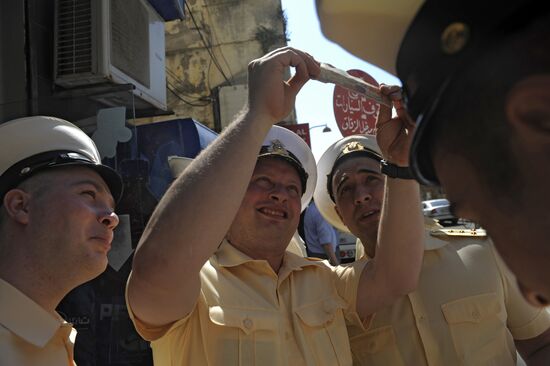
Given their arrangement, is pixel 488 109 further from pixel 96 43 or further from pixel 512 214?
pixel 96 43

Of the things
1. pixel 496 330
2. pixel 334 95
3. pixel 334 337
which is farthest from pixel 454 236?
pixel 334 95

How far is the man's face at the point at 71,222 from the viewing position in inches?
64.6

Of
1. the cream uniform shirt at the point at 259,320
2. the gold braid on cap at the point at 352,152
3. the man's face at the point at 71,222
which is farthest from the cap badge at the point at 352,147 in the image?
the man's face at the point at 71,222

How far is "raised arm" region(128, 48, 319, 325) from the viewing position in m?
1.37

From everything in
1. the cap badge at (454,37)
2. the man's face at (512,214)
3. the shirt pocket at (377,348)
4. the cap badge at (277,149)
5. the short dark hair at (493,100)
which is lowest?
the shirt pocket at (377,348)

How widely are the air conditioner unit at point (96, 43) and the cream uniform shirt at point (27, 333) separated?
209 cm

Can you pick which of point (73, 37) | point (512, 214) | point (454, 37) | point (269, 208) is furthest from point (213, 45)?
point (512, 214)

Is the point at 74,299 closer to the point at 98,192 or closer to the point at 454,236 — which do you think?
the point at 98,192

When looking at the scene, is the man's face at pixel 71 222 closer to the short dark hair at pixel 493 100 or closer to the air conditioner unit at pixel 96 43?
the short dark hair at pixel 493 100

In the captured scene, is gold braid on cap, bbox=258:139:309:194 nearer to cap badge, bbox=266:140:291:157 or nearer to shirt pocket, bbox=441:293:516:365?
cap badge, bbox=266:140:291:157

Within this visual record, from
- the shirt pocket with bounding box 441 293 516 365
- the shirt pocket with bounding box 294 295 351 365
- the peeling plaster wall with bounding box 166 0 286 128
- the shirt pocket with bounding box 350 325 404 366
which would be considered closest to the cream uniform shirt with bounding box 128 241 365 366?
the shirt pocket with bounding box 294 295 351 365

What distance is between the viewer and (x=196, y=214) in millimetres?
1378

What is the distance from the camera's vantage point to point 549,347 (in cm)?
211

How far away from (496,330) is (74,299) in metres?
2.41
